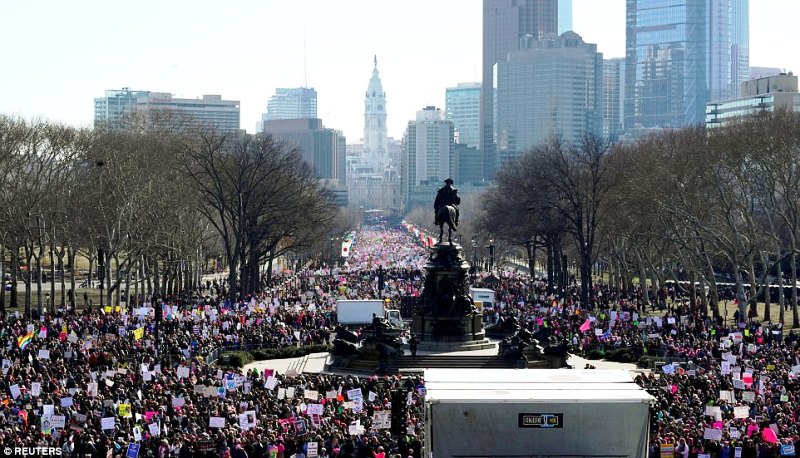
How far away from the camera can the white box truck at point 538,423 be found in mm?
18562

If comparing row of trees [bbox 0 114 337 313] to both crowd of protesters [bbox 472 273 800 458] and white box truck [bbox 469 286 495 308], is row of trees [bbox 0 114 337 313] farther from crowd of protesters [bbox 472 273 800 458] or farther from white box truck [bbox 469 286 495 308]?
crowd of protesters [bbox 472 273 800 458]

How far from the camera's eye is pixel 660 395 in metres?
33.1

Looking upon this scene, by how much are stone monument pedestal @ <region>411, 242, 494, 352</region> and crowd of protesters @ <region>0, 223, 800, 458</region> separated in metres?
3.08

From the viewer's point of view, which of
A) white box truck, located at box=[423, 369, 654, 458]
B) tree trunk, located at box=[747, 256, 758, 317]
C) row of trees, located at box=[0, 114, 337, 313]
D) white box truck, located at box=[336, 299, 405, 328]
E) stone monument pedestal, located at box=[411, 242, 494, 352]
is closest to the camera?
white box truck, located at box=[423, 369, 654, 458]

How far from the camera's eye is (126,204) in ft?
241

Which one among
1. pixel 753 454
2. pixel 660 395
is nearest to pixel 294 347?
pixel 660 395

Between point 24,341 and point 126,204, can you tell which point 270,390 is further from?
point 126,204

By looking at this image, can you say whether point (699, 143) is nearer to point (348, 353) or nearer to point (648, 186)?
point (648, 186)

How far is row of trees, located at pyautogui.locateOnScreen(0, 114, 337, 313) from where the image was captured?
240ft

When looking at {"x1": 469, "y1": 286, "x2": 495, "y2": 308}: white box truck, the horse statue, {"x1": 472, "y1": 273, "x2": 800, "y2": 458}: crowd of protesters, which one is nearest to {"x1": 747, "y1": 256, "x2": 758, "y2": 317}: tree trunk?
{"x1": 472, "y1": 273, "x2": 800, "y2": 458}: crowd of protesters

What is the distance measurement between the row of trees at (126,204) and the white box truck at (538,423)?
168 ft

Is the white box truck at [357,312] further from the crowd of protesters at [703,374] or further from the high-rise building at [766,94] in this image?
the high-rise building at [766,94]

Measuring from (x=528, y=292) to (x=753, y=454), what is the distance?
2405 inches

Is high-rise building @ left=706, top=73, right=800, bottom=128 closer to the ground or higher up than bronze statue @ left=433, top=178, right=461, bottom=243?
higher up
